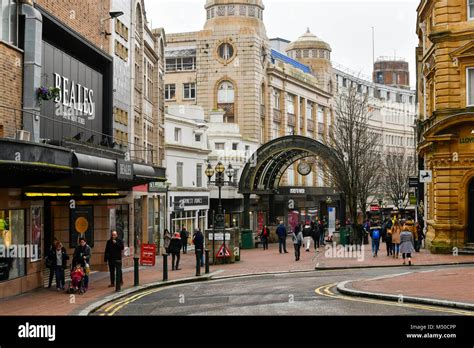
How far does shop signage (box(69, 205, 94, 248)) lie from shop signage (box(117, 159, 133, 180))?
162 inches

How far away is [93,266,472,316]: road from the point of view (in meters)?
17.7

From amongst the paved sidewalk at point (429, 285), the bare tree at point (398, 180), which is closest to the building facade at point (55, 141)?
the paved sidewalk at point (429, 285)

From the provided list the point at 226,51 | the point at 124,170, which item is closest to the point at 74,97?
the point at 124,170

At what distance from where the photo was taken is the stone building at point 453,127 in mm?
35938

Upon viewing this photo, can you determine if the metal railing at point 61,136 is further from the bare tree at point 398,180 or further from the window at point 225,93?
the bare tree at point 398,180

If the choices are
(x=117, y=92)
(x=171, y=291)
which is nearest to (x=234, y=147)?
(x=117, y=92)

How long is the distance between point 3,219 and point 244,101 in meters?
54.6

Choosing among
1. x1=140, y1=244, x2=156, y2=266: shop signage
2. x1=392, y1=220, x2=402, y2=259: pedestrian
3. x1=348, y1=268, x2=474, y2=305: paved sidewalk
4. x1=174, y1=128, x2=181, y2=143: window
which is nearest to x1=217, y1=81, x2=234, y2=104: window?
x1=174, y1=128, x2=181, y2=143: window

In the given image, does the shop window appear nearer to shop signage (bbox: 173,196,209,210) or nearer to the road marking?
the road marking

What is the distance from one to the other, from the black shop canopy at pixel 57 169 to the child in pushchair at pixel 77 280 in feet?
8.65

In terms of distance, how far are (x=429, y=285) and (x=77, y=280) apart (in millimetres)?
9994

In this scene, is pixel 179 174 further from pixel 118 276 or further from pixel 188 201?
pixel 118 276

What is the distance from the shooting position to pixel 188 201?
53219 mm
